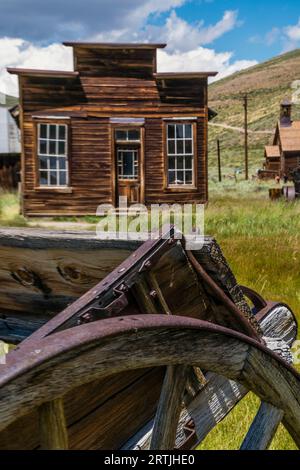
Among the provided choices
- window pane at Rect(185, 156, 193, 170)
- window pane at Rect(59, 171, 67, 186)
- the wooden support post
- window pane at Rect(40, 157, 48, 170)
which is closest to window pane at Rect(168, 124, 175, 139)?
window pane at Rect(185, 156, 193, 170)

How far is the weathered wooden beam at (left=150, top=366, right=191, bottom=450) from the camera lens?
53.3 inches

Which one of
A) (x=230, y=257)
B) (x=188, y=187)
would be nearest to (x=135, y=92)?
(x=188, y=187)

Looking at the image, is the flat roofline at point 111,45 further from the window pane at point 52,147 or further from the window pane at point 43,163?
the window pane at point 43,163

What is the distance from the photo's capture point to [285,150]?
42.6 meters

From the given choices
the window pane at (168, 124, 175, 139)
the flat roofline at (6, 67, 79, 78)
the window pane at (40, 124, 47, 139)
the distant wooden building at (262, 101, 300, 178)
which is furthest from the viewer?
the distant wooden building at (262, 101, 300, 178)

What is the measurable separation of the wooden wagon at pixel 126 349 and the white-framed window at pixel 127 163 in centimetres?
1521

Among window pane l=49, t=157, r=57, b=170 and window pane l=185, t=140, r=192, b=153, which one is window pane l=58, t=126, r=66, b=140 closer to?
window pane l=49, t=157, r=57, b=170

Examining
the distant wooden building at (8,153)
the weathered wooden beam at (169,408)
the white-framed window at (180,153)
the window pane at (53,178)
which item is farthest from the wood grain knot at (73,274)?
the distant wooden building at (8,153)

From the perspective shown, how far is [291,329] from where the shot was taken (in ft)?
8.20

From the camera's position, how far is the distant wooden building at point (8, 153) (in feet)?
96.0

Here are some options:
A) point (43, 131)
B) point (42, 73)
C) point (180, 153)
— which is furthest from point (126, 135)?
point (42, 73)

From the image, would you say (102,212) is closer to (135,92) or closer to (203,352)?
(135,92)

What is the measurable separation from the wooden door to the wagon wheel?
15.4 metres

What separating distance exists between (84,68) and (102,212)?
413 cm
